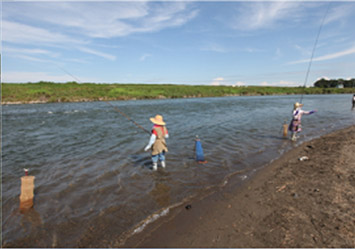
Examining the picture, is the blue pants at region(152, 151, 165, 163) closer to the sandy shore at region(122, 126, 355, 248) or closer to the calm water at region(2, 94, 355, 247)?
the calm water at region(2, 94, 355, 247)

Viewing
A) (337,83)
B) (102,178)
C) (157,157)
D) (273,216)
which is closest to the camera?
(273,216)

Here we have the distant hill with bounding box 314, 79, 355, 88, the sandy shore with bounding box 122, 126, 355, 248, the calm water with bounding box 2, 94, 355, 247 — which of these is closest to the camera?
the sandy shore with bounding box 122, 126, 355, 248

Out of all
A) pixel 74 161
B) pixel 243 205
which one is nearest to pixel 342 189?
pixel 243 205

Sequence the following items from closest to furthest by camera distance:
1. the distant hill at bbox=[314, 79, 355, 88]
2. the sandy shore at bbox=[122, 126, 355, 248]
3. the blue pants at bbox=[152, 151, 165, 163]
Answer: the sandy shore at bbox=[122, 126, 355, 248]
the blue pants at bbox=[152, 151, 165, 163]
the distant hill at bbox=[314, 79, 355, 88]

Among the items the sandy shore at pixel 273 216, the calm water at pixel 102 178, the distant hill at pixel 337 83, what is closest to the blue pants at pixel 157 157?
the calm water at pixel 102 178

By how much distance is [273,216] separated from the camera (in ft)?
14.2

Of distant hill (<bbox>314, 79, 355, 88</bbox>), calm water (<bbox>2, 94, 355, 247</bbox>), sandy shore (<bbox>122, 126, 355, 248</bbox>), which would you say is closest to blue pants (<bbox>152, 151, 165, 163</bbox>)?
calm water (<bbox>2, 94, 355, 247</bbox>)

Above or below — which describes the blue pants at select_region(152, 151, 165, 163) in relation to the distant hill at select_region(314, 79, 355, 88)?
below

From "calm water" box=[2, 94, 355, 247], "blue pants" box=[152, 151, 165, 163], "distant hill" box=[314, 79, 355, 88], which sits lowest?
"calm water" box=[2, 94, 355, 247]

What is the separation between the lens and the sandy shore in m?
3.66

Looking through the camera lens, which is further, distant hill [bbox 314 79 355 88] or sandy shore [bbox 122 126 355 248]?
distant hill [bbox 314 79 355 88]

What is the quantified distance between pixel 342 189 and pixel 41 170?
10.3 metres

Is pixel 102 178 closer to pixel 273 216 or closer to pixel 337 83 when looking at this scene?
pixel 273 216

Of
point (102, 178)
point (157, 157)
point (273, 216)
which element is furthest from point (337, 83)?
point (102, 178)
